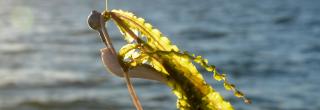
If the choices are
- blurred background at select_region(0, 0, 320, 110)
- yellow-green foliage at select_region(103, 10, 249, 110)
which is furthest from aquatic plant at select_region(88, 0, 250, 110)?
blurred background at select_region(0, 0, 320, 110)

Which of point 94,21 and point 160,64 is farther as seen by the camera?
point 160,64

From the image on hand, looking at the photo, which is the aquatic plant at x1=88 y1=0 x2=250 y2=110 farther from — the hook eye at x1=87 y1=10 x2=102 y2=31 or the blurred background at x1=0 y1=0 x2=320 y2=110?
the blurred background at x1=0 y1=0 x2=320 y2=110

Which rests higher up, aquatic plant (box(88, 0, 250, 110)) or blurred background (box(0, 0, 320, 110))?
blurred background (box(0, 0, 320, 110))

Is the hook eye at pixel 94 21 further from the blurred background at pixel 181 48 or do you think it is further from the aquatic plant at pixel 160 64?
the blurred background at pixel 181 48

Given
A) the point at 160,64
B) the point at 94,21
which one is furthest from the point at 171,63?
the point at 94,21

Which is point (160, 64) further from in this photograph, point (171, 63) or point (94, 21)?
point (94, 21)

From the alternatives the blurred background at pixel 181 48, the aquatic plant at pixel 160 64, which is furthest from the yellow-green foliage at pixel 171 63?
the blurred background at pixel 181 48
